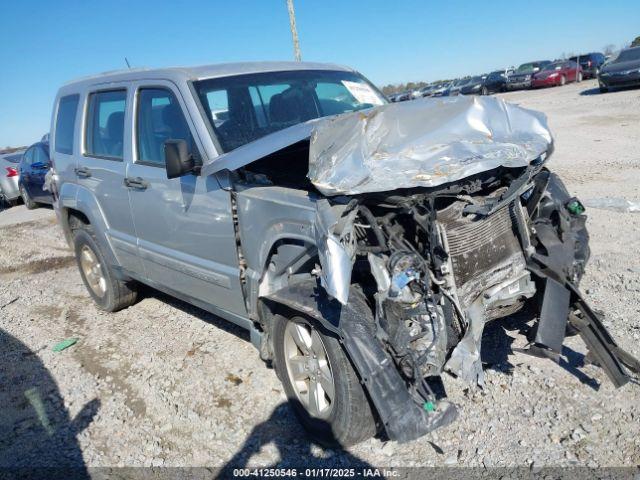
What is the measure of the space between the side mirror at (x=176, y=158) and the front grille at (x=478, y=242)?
5.28 feet

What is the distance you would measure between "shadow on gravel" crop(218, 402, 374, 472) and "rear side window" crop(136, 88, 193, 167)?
189cm

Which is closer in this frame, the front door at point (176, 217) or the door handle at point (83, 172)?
the front door at point (176, 217)

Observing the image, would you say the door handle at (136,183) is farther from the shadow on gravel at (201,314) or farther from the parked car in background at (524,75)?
the parked car in background at (524,75)

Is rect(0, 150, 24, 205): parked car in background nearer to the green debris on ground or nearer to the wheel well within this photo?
the wheel well

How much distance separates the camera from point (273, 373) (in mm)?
3775

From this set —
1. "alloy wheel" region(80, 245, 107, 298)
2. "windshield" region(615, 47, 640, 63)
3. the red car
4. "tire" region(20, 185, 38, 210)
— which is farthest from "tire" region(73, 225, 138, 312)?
the red car

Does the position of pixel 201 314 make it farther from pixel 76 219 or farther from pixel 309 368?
pixel 309 368

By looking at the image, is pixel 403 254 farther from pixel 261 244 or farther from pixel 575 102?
pixel 575 102

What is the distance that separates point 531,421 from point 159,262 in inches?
111

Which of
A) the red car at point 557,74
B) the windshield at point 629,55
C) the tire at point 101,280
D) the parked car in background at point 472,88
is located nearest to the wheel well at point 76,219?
the tire at point 101,280

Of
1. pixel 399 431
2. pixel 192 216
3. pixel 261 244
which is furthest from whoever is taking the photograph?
pixel 192 216

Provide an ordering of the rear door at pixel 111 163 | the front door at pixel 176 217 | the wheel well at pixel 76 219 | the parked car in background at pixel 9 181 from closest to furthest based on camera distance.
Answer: the front door at pixel 176 217
the rear door at pixel 111 163
the wheel well at pixel 76 219
the parked car in background at pixel 9 181

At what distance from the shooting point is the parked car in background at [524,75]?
31.8 m

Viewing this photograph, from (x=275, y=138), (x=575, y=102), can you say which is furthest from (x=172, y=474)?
(x=575, y=102)
